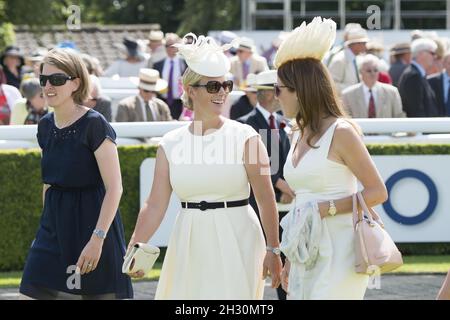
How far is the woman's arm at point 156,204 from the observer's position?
726 centimetres

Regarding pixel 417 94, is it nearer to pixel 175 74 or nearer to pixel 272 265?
pixel 175 74

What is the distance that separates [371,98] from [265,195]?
27.1 feet

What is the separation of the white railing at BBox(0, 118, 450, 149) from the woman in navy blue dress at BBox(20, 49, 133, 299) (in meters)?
4.89

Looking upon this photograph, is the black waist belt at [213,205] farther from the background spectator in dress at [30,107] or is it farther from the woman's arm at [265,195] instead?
the background spectator in dress at [30,107]

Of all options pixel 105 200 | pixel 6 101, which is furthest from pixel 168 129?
pixel 105 200

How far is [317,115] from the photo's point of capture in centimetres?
682

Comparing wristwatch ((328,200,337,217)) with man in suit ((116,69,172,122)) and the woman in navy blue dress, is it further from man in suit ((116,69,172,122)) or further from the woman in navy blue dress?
man in suit ((116,69,172,122))

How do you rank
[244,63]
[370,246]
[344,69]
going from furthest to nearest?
[244,63] < [344,69] < [370,246]

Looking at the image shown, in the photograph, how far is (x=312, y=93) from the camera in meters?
6.80

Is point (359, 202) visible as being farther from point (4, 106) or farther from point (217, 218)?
point (4, 106)

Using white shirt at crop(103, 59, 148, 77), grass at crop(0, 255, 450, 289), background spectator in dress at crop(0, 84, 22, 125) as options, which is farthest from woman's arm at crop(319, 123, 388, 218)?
white shirt at crop(103, 59, 148, 77)

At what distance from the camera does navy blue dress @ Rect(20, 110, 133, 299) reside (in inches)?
298
